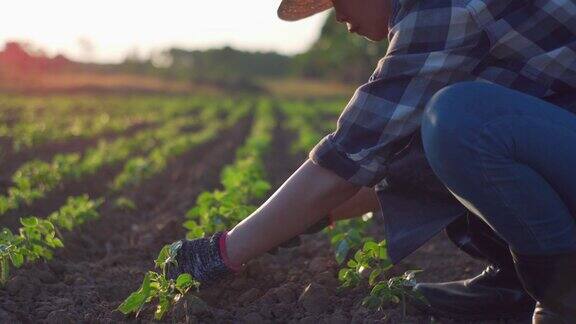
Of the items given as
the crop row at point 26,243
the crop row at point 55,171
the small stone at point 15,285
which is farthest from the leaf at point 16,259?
the crop row at point 55,171

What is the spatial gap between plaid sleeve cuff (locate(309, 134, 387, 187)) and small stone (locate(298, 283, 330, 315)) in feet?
2.13

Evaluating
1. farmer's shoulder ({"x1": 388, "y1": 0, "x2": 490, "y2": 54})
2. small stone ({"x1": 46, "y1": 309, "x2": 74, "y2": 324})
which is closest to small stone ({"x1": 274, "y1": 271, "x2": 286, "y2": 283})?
small stone ({"x1": 46, "y1": 309, "x2": 74, "y2": 324})

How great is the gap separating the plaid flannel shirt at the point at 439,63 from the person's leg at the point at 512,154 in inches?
4.3

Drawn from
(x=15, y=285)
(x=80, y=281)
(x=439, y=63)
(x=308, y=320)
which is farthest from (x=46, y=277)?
(x=439, y=63)

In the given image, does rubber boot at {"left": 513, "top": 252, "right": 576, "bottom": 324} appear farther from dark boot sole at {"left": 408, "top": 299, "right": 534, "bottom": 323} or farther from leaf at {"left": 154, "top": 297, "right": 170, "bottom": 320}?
leaf at {"left": 154, "top": 297, "right": 170, "bottom": 320}

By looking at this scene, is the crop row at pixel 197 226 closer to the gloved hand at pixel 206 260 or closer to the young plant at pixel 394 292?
the gloved hand at pixel 206 260

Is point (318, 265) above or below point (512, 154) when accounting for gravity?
below

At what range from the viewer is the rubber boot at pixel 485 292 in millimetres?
2840

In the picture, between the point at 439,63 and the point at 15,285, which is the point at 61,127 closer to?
the point at 15,285

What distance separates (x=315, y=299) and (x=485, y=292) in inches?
25.4

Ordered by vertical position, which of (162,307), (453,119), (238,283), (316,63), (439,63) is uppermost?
(439,63)

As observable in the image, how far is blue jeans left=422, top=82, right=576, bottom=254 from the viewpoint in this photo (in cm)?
223

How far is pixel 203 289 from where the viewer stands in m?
3.02

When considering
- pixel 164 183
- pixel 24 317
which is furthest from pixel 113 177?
pixel 24 317
